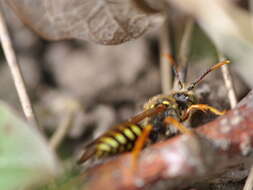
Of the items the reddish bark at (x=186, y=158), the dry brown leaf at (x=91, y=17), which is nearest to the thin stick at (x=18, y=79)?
the dry brown leaf at (x=91, y=17)

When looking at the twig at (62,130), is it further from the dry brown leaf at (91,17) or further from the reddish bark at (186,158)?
the reddish bark at (186,158)

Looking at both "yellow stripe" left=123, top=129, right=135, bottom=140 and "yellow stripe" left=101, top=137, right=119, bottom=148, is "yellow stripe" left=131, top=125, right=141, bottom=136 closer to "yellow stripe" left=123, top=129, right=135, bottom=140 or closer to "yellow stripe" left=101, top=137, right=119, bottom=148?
"yellow stripe" left=123, top=129, right=135, bottom=140

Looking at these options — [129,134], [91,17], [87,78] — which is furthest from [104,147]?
[87,78]

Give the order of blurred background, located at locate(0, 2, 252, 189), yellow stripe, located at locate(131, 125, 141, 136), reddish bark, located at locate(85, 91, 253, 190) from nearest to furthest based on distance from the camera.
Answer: reddish bark, located at locate(85, 91, 253, 190)
yellow stripe, located at locate(131, 125, 141, 136)
blurred background, located at locate(0, 2, 252, 189)

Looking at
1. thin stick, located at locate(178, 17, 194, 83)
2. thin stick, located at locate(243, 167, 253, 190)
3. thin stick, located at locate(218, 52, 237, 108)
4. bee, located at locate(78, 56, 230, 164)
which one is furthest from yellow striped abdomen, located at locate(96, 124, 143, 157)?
thin stick, located at locate(178, 17, 194, 83)

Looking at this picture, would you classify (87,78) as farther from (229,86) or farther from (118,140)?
(118,140)

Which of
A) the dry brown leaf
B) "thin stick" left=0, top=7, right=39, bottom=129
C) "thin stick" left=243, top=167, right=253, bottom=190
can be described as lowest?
"thin stick" left=0, top=7, right=39, bottom=129
